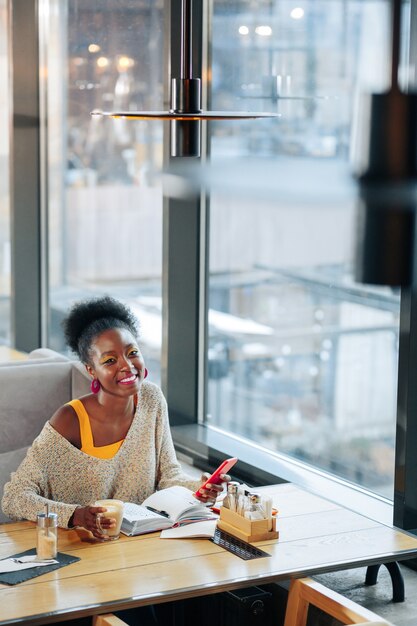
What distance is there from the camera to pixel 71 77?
5.38 meters

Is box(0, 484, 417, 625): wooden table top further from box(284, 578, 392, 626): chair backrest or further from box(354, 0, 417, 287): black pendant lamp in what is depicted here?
box(354, 0, 417, 287): black pendant lamp

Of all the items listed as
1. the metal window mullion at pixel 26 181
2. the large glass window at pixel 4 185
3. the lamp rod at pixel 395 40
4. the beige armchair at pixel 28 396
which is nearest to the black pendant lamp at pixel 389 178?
the lamp rod at pixel 395 40

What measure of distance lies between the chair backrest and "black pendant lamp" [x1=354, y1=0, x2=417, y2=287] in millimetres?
1705

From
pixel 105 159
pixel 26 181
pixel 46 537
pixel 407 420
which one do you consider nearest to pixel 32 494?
pixel 46 537

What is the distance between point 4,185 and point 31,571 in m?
3.85

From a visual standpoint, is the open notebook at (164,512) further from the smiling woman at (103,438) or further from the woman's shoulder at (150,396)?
the woman's shoulder at (150,396)

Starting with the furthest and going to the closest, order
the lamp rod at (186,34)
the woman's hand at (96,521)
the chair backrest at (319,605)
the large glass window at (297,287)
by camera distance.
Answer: the large glass window at (297,287) → the woman's hand at (96,521) → the chair backrest at (319,605) → the lamp rod at (186,34)

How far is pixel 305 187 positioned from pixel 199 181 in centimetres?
15

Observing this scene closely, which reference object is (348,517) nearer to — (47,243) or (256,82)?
(256,82)

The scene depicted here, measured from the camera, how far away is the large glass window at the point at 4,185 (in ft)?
18.7

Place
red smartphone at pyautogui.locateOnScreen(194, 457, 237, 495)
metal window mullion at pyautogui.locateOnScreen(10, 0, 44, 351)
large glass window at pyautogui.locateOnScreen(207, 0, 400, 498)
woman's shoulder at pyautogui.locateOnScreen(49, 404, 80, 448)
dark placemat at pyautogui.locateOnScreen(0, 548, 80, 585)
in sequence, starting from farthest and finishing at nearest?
metal window mullion at pyautogui.locateOnScreen(10, 0, 44, 351) → large glass window at pyautogui.locateOnScreen(207, 0, 400, 498) → woman's shoulder at pyautogui.locateOnScreen(49, 404, 80, 448) → red smartphone at pyautogui.locateOnScreen(194, 457, 237, 495) → dark placemat at pyautogui.locateOnScreen(0, 548, 80, 585)

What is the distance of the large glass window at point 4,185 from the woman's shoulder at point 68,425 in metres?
3.12

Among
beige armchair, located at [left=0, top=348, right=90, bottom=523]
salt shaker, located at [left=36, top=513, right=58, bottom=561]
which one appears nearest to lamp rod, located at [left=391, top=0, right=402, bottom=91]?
salt shaker, located at [left=36, top=513, right=58, bottom=561]

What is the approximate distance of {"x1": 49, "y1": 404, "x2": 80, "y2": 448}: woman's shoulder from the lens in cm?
289
